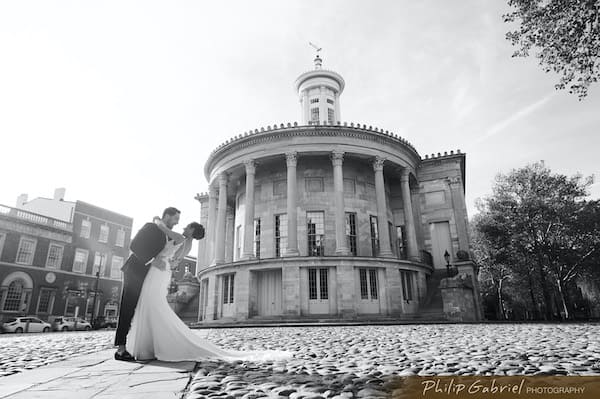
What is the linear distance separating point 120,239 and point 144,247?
46.8 metres

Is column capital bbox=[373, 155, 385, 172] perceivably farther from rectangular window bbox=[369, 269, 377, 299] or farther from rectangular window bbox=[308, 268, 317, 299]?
→ rectangular window bbox=[308, 268, 317, 299]

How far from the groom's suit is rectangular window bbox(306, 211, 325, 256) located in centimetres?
1854

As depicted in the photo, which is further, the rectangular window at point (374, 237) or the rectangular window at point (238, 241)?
the rectangular window at point (238, 241)

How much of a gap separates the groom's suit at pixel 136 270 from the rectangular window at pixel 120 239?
4606cm

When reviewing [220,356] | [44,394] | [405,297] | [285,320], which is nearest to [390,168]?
[405,297]

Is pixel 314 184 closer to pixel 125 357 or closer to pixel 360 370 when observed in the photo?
pixel 125 357

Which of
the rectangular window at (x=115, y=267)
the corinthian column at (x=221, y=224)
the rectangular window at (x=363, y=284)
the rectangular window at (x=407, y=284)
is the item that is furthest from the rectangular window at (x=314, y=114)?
the rectangular window at (x=115, y=267)

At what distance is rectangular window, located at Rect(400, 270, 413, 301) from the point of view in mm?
22859

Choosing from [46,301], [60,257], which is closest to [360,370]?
[46,301]

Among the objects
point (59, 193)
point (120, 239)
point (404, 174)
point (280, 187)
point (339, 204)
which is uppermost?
point (59, 193)

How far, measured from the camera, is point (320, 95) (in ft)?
107

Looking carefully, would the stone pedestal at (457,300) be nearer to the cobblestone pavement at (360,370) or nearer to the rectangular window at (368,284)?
the rectangular window at (368,284)

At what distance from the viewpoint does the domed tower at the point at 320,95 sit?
32281mm

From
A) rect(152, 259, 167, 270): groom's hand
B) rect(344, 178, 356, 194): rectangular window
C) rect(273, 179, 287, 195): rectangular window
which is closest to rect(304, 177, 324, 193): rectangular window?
rect(273, 179, 287, 195): rectangular window
